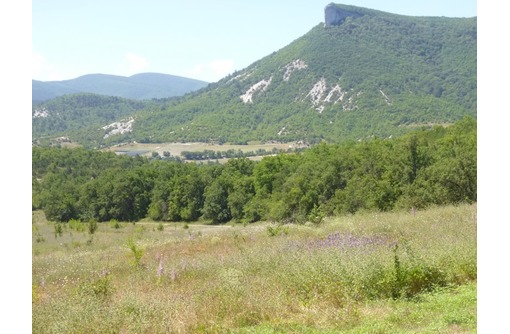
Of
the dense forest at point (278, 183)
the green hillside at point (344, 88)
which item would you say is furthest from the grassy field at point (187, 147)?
the dense forest at point (278, 183)

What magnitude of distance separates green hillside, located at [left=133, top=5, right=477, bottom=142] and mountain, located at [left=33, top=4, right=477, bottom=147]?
309mm

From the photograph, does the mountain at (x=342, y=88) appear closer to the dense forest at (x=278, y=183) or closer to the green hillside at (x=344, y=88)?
the green hillside at (x=344, y=88)

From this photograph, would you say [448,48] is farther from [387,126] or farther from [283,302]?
[283,302]

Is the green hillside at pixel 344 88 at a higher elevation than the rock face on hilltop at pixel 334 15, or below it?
below

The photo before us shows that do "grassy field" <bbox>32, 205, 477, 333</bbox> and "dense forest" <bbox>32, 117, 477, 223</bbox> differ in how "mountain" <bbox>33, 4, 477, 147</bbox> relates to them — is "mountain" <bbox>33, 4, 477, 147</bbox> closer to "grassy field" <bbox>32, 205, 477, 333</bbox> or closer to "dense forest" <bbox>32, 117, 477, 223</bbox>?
"dense forest" <bbox>32, 117, 477, 223</bbox>

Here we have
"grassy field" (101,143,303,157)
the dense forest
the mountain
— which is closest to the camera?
the dense forest

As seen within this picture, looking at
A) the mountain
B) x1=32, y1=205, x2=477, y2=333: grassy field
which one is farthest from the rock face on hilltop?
x1=32, y1=205, x2=477, y2=333: grassy field

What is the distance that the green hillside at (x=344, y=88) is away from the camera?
441 ft

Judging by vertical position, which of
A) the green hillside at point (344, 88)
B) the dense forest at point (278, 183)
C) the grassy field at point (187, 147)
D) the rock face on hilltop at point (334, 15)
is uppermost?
the rock face on hilltop at point (334, 15)

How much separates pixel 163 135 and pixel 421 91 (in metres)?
78.9

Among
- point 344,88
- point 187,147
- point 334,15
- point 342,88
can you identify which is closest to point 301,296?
point 187,147

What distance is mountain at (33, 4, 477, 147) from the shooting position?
441 ft

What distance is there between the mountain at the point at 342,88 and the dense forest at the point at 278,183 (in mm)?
66855
